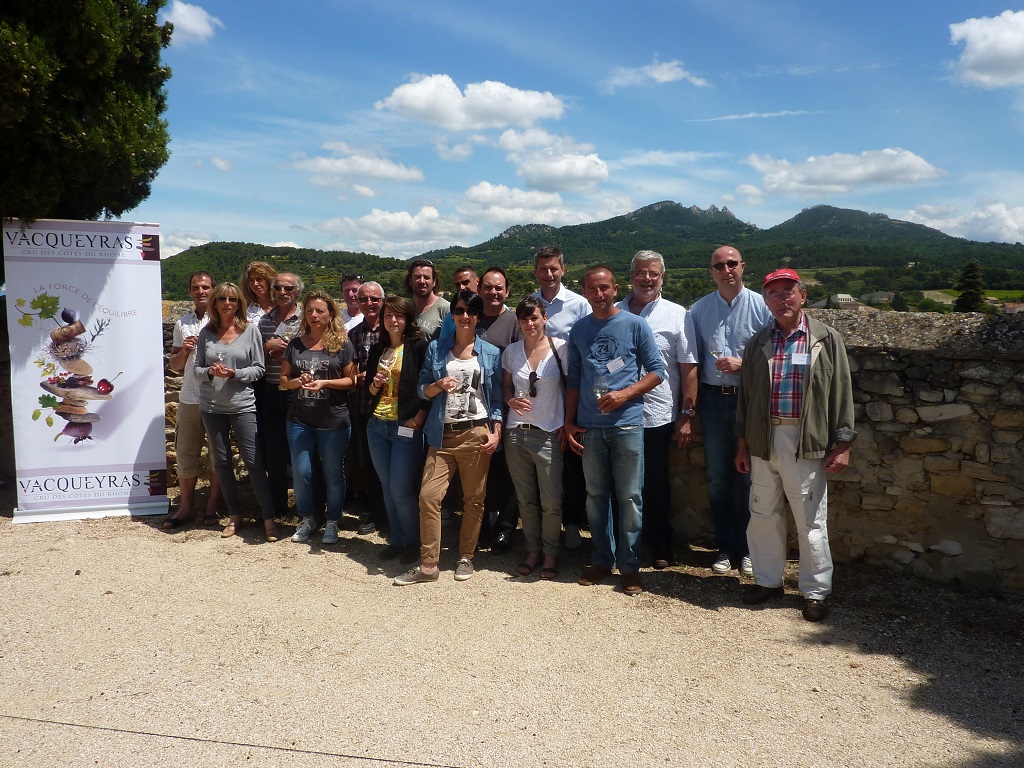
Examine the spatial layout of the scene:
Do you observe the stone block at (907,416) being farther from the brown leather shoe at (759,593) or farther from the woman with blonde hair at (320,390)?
the woman with blonde hair at (320,390)

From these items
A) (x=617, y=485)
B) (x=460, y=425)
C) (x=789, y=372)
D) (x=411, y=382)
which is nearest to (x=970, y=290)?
(x=789, y=372)

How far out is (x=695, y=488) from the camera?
16.3 feet

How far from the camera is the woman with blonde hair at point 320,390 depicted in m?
4.88

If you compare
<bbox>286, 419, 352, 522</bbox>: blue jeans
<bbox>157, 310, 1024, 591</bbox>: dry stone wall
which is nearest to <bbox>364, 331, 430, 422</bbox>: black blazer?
<bbox>286, 419, 352, 522</bbox>: blue jeans

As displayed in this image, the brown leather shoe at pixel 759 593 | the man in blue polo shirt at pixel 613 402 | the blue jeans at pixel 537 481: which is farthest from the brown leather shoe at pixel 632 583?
the brown leather shoe at pixel 759 593

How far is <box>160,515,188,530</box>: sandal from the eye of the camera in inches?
212

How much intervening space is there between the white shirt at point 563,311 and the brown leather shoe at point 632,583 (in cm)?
169

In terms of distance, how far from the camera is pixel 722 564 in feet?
14.7

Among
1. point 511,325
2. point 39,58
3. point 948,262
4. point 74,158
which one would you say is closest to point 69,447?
point 74,158

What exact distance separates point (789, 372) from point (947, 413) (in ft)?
3.75

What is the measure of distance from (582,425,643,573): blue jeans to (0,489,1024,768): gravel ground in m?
0.31

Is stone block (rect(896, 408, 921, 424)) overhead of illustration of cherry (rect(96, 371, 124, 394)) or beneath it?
beneath

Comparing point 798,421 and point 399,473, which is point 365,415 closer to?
point 399,473

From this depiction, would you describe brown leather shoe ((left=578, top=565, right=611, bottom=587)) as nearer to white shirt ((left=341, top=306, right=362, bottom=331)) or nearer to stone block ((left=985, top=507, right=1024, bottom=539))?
stone block ((left=985, top=507, right=1024, bottom=539))
